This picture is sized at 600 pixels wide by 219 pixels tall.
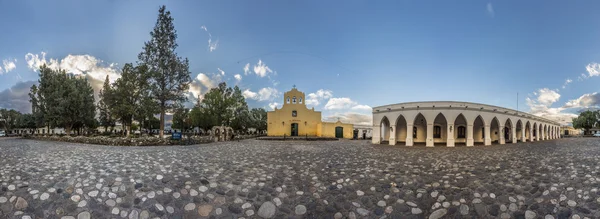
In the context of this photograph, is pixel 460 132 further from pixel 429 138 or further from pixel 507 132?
pixel 507 132

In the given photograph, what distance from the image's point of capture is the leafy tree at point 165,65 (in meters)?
34.2

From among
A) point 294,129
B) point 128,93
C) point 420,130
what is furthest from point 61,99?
point 420,130

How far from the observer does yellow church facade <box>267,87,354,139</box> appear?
5084 cm

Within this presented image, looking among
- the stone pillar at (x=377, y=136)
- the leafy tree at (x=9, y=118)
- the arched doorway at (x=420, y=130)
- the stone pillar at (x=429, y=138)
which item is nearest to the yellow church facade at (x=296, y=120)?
the stone pillar at (x=377, y=136)

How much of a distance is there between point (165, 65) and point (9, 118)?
7649 cm

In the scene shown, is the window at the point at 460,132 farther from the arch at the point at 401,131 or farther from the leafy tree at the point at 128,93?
the leafy tree at the point at 128,93

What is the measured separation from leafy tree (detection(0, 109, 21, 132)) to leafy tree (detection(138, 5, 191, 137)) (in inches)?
2792

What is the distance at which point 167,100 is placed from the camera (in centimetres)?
3466

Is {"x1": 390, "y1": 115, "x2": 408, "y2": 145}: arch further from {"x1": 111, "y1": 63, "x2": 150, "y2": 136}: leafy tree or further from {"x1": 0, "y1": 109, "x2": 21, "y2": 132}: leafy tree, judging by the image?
{"x1": 0, "y1": 109, "x2": 21, "y2": 132}: leafy tree

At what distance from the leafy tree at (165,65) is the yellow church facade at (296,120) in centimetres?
1925

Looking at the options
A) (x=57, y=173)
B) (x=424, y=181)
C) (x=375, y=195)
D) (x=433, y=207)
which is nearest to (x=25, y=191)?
(x=57, y=173)

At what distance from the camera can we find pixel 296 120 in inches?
2007

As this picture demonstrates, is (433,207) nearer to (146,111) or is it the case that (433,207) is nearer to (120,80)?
(146,111)

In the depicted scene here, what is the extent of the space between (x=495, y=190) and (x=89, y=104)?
52.9 m
